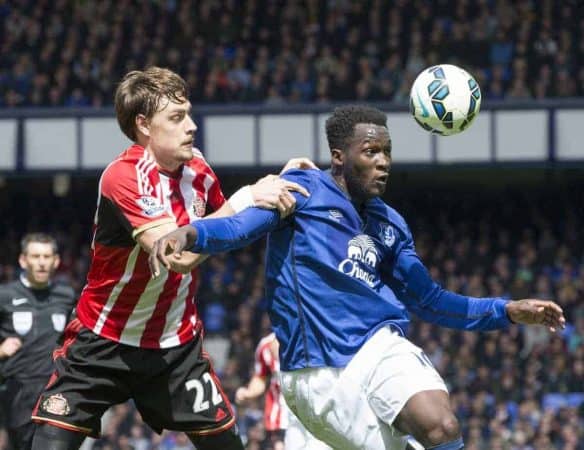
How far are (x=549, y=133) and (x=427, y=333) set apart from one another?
14.6ft

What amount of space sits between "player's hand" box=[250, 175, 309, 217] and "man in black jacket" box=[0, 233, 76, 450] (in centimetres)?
402

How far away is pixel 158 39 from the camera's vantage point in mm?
21078

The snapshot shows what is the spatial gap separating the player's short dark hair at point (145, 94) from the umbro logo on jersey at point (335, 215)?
886mm

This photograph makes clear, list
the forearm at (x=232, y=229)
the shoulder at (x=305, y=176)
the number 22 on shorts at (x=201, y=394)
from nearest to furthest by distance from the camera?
the forearm at (x=232, y=229) < the shoulder at (x=305, y=176) < the number 22 on shorts at (x=201, y=394)

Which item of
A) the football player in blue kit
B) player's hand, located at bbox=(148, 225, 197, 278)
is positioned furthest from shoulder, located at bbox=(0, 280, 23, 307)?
player's hand, located at bbox=(148, 225, 197, 278)

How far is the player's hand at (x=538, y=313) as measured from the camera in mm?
5438

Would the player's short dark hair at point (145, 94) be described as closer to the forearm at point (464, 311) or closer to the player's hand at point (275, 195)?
the player's hand at point (275, 195)

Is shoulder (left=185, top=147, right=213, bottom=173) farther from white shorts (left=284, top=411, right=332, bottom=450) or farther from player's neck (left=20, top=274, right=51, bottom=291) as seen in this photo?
player's neck (left=20, top=274, right=51, bottom=291)

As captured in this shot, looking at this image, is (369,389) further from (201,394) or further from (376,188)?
(201,394)

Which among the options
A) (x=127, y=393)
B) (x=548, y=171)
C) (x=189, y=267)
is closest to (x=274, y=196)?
(x=189, y=267)

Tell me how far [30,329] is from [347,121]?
4394 mm

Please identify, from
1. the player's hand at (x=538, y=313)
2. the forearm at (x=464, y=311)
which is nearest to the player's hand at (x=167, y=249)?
the forearm at (x=464, y=311)

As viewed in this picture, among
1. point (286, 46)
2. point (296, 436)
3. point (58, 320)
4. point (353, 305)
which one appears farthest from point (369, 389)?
point (286, 46)

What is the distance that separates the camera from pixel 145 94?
571 centimetres
